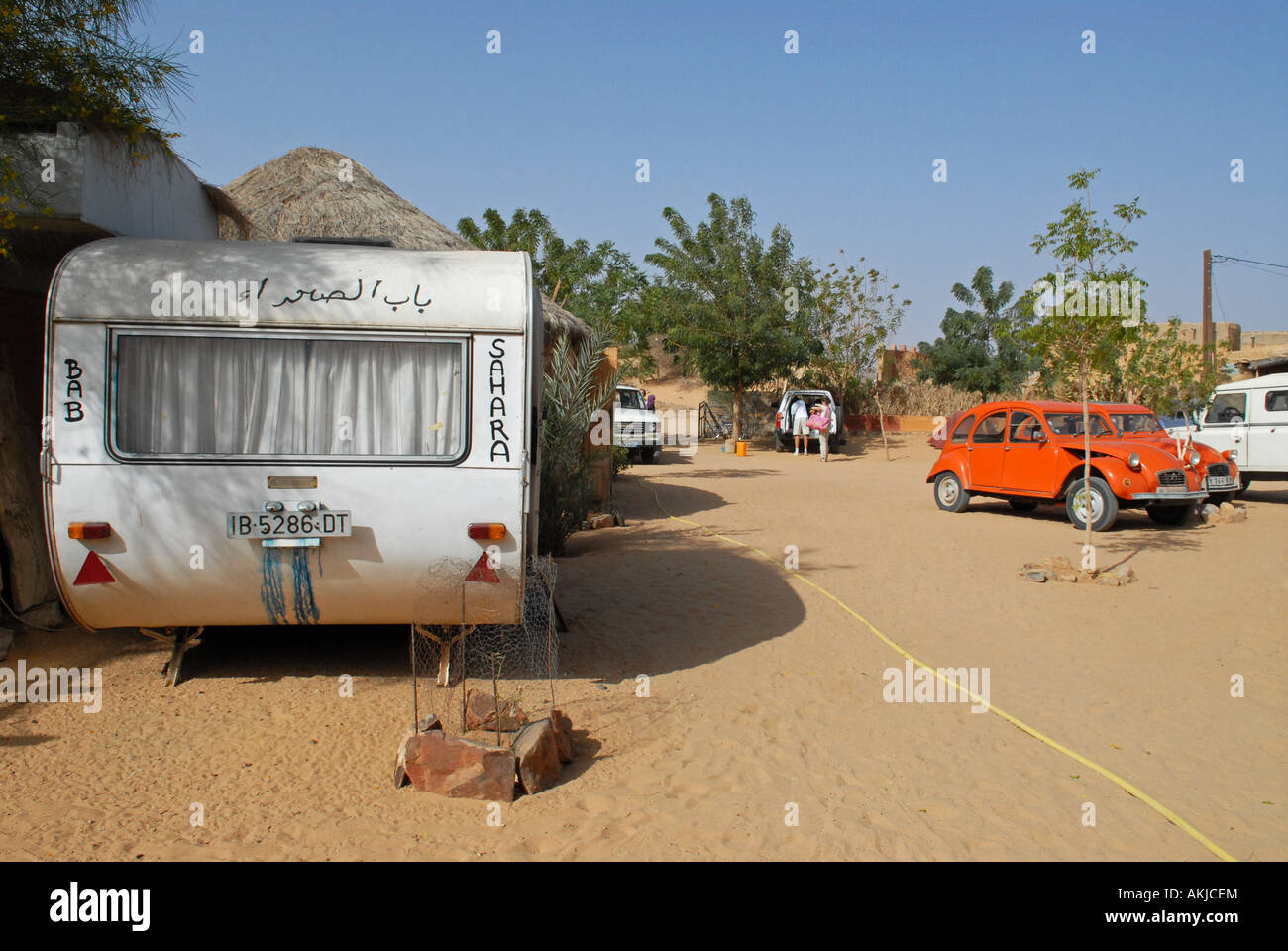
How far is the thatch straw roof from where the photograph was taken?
483 inches

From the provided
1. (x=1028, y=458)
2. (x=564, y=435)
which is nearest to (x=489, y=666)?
(x=564, y=435)

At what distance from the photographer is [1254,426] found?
16.2 metres

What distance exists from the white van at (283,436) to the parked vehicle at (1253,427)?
606 inches

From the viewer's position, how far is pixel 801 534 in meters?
12.2

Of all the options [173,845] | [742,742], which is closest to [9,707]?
[173,845]

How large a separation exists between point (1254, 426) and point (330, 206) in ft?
52.8

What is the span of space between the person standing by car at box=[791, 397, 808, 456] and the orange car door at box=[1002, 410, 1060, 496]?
13313 millimetres

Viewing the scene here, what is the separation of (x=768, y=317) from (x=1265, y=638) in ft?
72.2

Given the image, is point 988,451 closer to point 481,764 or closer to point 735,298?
point 481,764

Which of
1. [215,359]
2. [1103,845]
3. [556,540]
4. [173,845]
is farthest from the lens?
[556,540]

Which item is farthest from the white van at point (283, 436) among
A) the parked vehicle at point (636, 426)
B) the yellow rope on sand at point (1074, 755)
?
the parked vehicle at point (636, 426)

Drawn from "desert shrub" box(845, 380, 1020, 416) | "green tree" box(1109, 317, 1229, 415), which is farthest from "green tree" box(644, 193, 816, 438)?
"green tree" box(1109, 317, 1229, 415)

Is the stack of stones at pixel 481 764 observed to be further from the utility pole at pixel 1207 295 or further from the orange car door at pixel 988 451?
the utility pole at pixel 1207 295

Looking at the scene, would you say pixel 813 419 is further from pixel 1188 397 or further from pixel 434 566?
pixel 434 566
